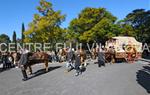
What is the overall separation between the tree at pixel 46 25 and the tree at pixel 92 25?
625 inches

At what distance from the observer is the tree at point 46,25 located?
4641cm

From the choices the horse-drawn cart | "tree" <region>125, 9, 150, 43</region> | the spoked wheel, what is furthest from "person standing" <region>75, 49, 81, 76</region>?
"tree" <region>125, 9, 150, 43</region>

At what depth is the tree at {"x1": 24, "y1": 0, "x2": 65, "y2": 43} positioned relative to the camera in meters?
46.4

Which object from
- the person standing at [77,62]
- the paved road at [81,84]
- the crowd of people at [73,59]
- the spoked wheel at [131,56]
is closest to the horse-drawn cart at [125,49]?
the spoked wheel at [131,56]

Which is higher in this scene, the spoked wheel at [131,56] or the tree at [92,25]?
the tree at [92,25]

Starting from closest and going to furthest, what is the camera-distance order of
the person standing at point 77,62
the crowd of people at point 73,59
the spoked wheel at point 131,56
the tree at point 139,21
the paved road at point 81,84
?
the paved road at point 81,84 < the crowd of people at point 73,59 < the person standing at point 77,62 < the spoked wheel at point 131,56 < the tree at point 139,21

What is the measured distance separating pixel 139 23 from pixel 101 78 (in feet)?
214

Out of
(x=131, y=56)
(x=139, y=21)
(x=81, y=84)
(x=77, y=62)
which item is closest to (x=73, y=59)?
(x=77, y=62)

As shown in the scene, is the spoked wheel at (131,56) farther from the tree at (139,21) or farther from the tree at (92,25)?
the tree at (139,21)

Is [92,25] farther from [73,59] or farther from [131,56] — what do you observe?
[73,59]

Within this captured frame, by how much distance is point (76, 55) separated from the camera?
2231 centimetres

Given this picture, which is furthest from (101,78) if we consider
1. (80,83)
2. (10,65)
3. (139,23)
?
(139,23)

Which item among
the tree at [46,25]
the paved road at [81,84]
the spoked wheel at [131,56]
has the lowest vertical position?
the paved road at [81,84]

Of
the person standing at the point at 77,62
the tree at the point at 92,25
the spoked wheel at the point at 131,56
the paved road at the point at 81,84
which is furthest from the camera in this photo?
the tree at the point at 92,25
